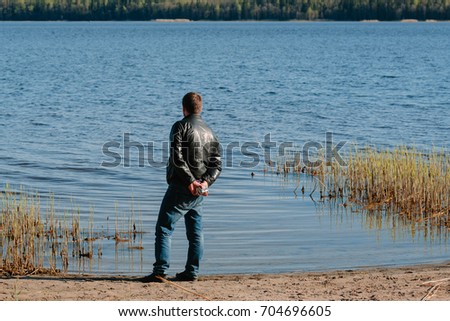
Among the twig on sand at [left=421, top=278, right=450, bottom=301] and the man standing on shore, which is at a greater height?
the man standing on shore

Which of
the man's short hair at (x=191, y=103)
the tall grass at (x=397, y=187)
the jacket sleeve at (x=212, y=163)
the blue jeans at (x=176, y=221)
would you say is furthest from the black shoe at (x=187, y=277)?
the tall grass at (x=397, y=187)

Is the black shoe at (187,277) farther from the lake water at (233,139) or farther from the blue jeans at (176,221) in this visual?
the lake water at (233,139)

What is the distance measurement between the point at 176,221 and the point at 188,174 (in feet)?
2.16

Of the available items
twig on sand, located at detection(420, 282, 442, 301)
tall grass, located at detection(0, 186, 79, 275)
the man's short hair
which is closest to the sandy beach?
twig on sand, located at detection(420, 282, 442, 301)

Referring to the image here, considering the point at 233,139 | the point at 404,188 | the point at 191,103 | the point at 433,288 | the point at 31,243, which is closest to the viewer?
the point at 433,288

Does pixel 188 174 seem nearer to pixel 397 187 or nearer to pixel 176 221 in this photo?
pixel 176 221

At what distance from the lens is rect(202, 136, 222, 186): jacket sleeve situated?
10906 millimetres

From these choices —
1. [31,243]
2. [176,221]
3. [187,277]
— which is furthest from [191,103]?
[31,243]

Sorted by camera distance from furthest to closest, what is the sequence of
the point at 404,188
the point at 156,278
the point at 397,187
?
1. the point at 397,187
2. the point at 404,188
3. the point at 156,278

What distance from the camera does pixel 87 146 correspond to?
2809 centimetres

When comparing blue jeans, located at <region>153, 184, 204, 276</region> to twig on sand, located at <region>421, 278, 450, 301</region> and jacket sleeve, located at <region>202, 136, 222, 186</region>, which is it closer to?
jacket sleeve, located at <region>202, 136, 222, 186</region>

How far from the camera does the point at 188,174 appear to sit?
10664 millimetres

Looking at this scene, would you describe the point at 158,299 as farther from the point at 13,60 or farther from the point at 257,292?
the point at 13,60

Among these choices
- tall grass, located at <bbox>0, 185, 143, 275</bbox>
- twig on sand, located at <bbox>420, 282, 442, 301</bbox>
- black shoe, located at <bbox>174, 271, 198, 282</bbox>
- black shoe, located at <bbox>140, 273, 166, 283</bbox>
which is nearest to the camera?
twig on sand, located at <bbox>420, 282, 442, 301</bbox>
